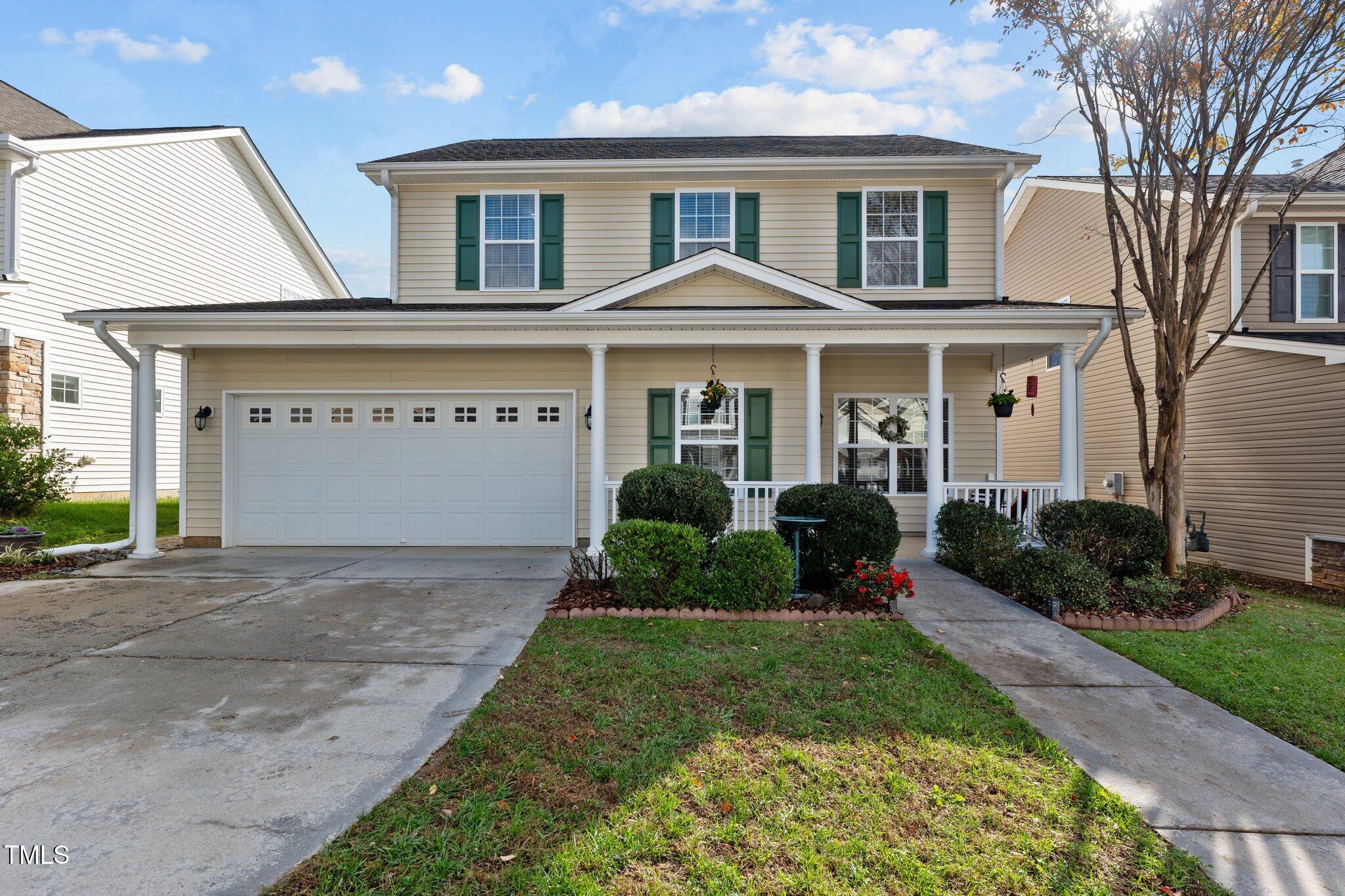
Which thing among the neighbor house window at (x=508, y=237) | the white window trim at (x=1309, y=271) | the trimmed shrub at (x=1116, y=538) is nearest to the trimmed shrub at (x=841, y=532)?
the trimmed shrub at (x=1116, y=538)

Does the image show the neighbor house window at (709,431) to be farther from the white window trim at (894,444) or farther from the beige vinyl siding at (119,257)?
the beige vinyl siding at (119,257)

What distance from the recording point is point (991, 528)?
6637 millimetres

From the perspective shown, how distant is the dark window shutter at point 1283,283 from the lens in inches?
363

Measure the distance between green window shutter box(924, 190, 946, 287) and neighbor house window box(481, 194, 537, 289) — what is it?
18.8 feet

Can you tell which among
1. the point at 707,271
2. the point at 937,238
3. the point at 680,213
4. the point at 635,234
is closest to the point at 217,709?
the point at 707,271

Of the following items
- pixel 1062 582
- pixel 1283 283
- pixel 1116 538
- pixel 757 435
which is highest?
pixel 1283 283

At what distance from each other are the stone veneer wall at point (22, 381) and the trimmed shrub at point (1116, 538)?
47.9ft

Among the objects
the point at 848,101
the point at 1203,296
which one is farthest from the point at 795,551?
the point at 848,101

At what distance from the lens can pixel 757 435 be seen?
906cm

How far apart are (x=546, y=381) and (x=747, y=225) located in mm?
3694

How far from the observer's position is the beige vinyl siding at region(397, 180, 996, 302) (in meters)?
9.38

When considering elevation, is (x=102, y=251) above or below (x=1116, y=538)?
Result: above

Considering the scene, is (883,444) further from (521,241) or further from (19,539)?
(19,539)

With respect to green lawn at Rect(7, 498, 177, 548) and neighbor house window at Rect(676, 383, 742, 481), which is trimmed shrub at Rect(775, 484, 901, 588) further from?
green lawn at Rect(7, 498, 177, 548)
